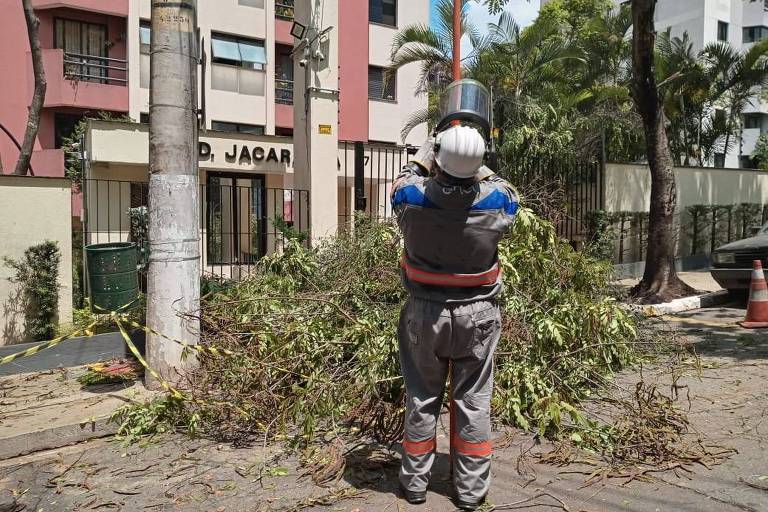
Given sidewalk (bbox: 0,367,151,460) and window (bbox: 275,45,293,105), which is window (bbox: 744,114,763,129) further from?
sidewalk (bbox: 0,367,151,460)

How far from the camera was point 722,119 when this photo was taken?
2398 cm

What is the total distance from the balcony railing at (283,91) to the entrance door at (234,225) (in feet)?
29.8

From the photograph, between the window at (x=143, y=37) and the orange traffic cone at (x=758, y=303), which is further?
the window at (x=143, y=37)

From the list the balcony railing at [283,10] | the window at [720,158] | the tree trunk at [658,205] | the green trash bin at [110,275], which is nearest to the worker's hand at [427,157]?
the green trash bin at [110,275]

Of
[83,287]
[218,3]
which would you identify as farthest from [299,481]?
[218,3]

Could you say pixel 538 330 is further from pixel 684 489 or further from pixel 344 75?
pixel 344 75

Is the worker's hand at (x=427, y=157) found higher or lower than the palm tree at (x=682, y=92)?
lower

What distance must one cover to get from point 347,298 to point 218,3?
64.4 feet

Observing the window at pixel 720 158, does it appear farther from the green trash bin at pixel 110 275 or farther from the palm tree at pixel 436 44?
the green trash bin at pixel 110 275

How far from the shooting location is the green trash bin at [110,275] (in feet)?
23.8

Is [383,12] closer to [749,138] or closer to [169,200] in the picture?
[169,200]

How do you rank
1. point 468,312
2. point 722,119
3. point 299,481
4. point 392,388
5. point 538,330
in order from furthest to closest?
point 722,119 → point 538,330 → point 392,388 → point 299,481 → point 468,312

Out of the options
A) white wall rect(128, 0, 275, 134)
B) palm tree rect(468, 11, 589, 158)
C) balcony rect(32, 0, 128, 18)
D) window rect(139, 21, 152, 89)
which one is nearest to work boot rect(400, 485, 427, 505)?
palm tree rect(468, 11, 589, 158)

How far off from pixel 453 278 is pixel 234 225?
21.6 ft
